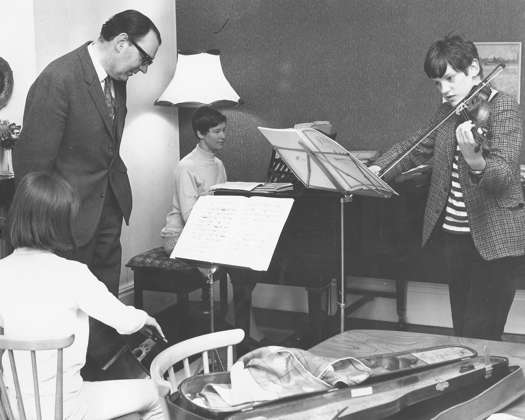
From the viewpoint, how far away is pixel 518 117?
2.19m

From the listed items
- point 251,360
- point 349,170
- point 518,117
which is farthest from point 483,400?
Result: point 518,117

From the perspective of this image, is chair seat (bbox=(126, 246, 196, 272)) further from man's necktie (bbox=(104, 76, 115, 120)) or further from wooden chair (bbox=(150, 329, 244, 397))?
wooden chair (bbox=(150, 329, 244, 397))

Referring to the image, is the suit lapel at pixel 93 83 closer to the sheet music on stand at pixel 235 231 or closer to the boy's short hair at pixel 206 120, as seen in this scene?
the sheet music on stand at pixel 235 231

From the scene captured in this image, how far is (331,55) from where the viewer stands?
159 inches

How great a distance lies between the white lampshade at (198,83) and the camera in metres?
3.89

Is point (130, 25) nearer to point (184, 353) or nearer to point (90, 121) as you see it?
point (90, 121)

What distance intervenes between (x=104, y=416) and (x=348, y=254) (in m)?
1.87

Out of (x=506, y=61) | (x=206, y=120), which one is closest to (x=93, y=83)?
(x=206, y=120)

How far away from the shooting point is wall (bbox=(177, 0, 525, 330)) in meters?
3.79

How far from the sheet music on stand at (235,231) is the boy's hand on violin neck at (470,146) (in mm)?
571

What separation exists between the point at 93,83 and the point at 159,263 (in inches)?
51.3

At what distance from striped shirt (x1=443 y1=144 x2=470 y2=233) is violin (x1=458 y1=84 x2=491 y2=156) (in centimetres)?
13

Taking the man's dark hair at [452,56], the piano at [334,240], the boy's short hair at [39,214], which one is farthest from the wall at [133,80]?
the man's dark hair at [452,56]

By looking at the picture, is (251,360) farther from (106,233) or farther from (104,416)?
(106,233)
